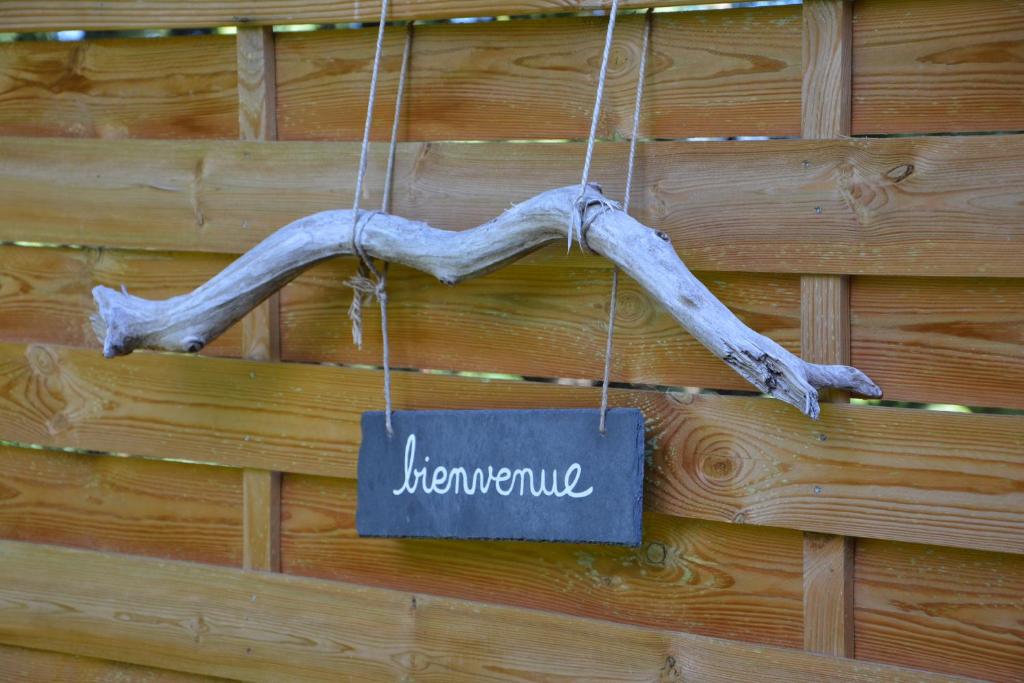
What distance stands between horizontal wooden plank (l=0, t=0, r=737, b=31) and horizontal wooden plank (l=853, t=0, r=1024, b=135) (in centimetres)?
26

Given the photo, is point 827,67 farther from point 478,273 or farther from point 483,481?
point 483,481

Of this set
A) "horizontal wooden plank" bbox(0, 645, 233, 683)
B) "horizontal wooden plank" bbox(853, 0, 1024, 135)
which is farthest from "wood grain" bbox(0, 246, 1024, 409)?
"horizontal wooden plank" bbox(0, 645, 233, 683)

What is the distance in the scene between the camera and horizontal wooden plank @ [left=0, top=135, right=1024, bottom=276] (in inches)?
58.2

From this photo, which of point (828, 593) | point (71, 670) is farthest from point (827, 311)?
point (71, 670)

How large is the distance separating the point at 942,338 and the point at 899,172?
0.24 m

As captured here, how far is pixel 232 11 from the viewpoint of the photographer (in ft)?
6.28

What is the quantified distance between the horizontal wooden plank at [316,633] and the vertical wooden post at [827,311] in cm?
6

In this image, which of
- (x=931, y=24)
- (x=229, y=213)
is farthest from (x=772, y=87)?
(x=229, y=213)

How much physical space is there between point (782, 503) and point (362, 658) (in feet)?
2.58

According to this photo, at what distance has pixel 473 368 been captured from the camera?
181 cm

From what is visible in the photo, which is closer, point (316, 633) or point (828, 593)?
point (828, 593)

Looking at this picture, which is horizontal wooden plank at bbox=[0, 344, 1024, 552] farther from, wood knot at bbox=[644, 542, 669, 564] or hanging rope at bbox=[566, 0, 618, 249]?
hanging rope at bbox=[566, 0, 618, 249]

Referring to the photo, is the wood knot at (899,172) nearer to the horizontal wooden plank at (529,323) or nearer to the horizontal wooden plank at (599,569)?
the horizontal wooden plank at (529,323)

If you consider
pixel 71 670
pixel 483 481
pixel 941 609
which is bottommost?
pixel 71 670
